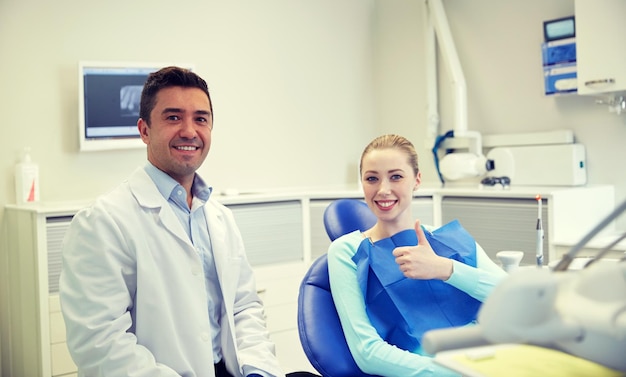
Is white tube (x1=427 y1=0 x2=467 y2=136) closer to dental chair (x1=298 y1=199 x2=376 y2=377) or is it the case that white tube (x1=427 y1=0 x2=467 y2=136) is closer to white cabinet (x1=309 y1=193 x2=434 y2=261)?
white cabinet (x1=309 y1=193 x2=434 y2=261)

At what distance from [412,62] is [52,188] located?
2.15 m

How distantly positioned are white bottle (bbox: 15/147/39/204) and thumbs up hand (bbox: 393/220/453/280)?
1.94 m

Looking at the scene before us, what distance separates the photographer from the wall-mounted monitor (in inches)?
119

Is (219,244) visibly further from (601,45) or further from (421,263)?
(601,45)

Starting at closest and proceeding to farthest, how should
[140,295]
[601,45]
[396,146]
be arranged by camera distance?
1. [140,295]
2. [396,146]
3. [601,45]

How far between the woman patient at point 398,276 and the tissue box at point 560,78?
1.49 metres

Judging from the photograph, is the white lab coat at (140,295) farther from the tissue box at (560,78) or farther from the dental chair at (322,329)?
the tissue box at (560,78)

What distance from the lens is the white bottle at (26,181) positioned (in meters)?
2.92

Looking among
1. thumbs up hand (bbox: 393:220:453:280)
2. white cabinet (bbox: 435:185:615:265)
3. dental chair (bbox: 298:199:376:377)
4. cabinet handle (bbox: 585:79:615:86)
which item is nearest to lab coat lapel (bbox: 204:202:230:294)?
dental chair (bbox: 298:199:376:377)

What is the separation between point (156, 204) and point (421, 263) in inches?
27.2

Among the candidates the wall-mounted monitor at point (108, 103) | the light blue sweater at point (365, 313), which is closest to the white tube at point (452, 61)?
the wall-mounted monitor at point (108, 103)

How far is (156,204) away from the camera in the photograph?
170 cm

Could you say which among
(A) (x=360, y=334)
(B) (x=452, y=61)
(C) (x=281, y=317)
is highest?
(B) (x=452, y=61)

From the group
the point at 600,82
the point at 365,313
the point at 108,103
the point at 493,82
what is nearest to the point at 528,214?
the point at 600,82
